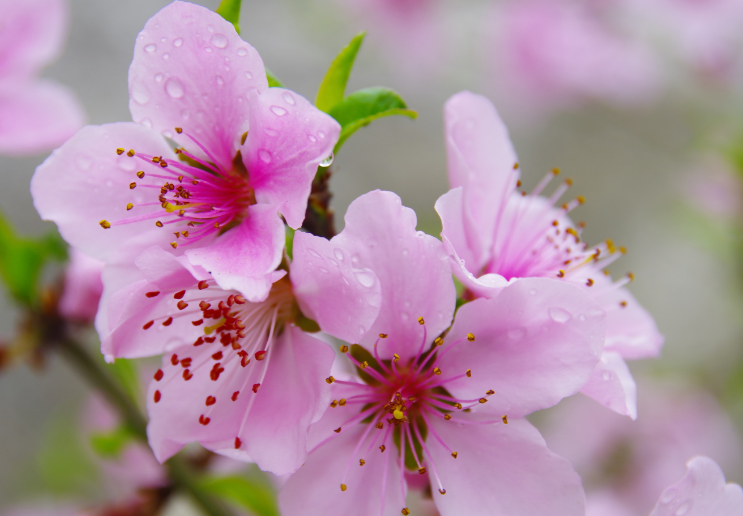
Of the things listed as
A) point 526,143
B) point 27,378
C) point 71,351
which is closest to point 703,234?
point 526,143

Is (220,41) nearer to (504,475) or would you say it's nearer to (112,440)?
(504,475)

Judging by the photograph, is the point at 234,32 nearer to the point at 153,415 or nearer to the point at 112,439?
the point at 153,415

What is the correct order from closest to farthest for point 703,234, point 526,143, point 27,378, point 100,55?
point 703,234 < point 27,378 < point 100,55 < point 526,143

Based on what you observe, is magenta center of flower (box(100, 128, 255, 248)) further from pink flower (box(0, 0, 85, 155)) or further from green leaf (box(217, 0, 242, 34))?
pink flower (box(0, 0, 85, 155))

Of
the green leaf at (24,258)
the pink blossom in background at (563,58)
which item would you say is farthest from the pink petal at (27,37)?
the pink blossom in background at (563,58)

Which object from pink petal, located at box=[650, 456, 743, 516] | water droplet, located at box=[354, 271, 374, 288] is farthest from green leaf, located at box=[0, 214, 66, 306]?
pink petal, located at box=[650, 456, 743, 516]

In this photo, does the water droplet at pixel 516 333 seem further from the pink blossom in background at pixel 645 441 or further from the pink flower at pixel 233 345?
the pink blossom in background at pixel 645 441
